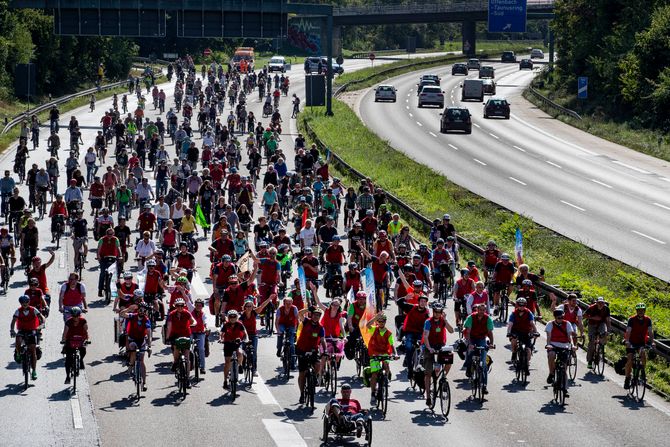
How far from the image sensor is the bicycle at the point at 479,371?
67.9ft

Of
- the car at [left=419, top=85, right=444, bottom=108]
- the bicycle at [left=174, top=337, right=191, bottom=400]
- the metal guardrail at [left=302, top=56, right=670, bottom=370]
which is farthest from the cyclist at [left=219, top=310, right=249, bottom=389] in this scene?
the car at [left=419, top=85, right=444, bottom=108]

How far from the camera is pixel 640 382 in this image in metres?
21.4

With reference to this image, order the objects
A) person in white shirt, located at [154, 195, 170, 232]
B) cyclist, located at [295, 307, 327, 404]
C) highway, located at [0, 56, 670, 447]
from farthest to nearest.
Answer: person in white shirt, located at [154, 195, 170, 232] → cyclist, located at [295, 307, 327, 404] → highway, located at [0, 56, 670, 447]

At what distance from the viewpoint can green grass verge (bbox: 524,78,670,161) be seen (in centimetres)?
6606

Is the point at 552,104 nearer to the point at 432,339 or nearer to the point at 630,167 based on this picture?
the point at 630,167

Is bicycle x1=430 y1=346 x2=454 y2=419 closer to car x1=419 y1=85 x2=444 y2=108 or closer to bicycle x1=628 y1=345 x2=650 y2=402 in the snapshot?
bicycle x1=628 y1=345 x2=650 y2=402

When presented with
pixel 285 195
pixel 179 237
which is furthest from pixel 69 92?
pixel 179 237

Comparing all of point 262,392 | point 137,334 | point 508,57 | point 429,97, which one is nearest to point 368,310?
point 262,392

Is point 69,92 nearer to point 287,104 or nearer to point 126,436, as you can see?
point 287,104

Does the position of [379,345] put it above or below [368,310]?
below

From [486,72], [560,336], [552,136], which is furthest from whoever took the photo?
[486,72]

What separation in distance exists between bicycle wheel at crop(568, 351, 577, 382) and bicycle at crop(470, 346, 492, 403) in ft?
5.22

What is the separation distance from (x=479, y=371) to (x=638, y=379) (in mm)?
2614

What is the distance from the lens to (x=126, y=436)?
1847cm
